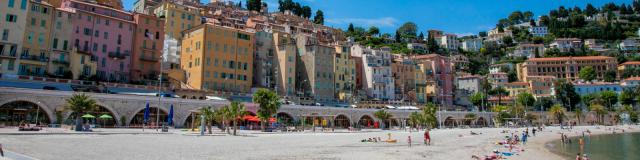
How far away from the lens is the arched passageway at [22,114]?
43.5 meters

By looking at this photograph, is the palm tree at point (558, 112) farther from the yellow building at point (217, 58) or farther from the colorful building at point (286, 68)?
the yellow building at point (217, 58)

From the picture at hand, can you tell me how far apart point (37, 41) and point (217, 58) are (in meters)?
25.6

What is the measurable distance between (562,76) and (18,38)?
161447mm

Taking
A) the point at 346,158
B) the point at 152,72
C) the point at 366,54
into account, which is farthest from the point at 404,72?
the point at 346,158

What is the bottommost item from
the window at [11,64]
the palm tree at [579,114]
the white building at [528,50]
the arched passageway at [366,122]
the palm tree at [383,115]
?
the arched passageway at [366,122]

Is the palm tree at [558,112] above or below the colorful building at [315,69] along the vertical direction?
below

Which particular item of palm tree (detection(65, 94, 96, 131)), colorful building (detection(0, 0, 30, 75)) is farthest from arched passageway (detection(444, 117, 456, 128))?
colorful building (detection(0, 0, 30, 75))

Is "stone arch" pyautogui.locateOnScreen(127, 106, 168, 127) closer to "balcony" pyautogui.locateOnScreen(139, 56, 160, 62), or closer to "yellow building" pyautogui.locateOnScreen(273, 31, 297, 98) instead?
→ "balcony" pyautogui.locateOnScreen(139, 56, 160, 62)

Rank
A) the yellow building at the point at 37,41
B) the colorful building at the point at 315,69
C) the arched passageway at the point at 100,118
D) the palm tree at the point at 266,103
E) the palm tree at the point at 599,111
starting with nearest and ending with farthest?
the arched passageway at the point at 100,118, the palm tree at the point at 266,103, the yellow building at the point at 37,41, the colorful building at the point at 315,69, the palm tree at the point at 599,111

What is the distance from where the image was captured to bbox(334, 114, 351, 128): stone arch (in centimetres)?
7736

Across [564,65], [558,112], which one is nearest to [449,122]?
[558,112]

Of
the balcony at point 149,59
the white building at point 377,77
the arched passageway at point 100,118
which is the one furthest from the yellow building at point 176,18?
the white building at point 377,77

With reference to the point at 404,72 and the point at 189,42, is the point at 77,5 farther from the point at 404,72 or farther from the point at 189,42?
the point at 404,72

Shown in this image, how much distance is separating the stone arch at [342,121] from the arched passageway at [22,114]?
44016 mm
